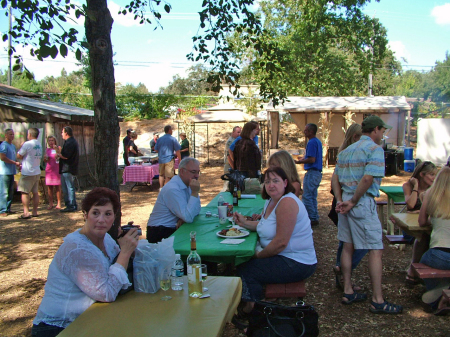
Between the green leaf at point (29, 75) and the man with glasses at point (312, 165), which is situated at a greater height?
the green leaf at point (29, 75)

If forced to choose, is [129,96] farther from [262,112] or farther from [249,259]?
[249,259]

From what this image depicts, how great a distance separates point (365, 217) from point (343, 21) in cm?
1937

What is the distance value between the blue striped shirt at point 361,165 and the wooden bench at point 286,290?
1.06 metres

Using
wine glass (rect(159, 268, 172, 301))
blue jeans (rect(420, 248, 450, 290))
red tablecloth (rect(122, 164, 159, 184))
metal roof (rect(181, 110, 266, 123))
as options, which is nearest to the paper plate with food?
wine glass (rect(159, 268, 172, 301))

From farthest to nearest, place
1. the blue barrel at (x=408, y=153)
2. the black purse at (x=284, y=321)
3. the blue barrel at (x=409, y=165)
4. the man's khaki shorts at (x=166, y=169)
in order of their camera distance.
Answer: the blue barrel at (x=408, y=153)
the blue barrel at (x=409, y=165)
the man's khaki shorts at (x=166, y=169)
the black purse at (x=284, y=321)

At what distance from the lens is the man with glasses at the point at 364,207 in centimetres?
361

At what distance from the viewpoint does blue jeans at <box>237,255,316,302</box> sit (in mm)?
3322

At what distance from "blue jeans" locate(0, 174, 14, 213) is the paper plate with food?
634 centimetres

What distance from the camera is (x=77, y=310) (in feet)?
7.09

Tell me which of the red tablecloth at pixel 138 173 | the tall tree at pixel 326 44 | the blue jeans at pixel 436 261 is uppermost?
the tall tree at pixel 326 44

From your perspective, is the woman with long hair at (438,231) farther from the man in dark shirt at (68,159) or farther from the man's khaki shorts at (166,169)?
the man's khaki shorts at (166,169)

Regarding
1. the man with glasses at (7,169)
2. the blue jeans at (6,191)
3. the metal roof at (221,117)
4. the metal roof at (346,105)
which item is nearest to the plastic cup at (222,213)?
the man with glasses at (7,169)

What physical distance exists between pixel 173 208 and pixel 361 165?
6.19ft

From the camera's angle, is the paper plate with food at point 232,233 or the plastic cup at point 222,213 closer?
the paper plate with food at point 232,233
